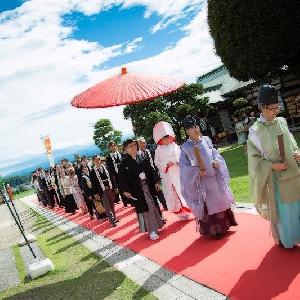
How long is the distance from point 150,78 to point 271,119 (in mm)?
2590

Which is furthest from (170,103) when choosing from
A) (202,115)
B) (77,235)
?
(77,235)

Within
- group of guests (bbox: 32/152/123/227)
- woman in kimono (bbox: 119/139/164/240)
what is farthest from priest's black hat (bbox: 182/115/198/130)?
group of guests (bbox: 32/152/123/227)

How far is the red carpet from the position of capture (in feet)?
15.0

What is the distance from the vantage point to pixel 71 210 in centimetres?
1667

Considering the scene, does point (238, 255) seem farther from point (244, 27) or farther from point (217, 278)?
point (244, 27)

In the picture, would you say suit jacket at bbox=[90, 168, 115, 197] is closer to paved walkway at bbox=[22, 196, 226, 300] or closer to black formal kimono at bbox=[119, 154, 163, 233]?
paved walkway at bbox=[22, 196, 226, 300]

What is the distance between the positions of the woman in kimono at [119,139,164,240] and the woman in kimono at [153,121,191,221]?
0.68 meters

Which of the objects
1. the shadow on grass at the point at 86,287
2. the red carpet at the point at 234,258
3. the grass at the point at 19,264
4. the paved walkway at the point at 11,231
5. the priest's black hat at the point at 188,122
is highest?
the priest's black hat at the point at 188,122

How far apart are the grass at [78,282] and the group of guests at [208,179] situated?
1371mm

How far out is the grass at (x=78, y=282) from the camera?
224 inches

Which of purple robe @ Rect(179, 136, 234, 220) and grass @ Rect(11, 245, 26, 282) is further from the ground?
purple robe @ Rect(179, 136, 234, 220)

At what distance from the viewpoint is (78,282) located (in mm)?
6578

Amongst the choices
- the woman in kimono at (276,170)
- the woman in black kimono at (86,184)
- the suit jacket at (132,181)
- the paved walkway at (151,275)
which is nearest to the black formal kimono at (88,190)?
the woman in black kimono at (86,184)

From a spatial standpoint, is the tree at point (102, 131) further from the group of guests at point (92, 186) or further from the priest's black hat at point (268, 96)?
the priest's black hat at point (268, 96)
